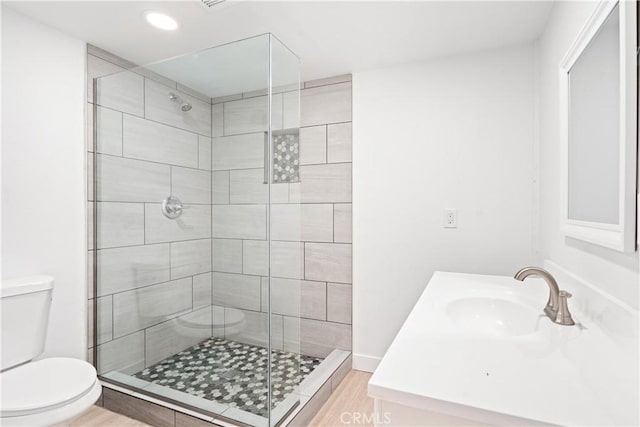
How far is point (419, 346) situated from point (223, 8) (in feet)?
5.82

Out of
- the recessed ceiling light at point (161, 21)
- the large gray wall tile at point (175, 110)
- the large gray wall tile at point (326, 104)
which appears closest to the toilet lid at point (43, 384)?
the large gray wall tile at point (175, 110)

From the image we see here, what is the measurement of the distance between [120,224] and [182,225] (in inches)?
19.5

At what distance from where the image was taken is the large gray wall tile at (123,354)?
6.73ft

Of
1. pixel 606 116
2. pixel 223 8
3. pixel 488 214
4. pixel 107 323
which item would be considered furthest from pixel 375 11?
pixel 107 323

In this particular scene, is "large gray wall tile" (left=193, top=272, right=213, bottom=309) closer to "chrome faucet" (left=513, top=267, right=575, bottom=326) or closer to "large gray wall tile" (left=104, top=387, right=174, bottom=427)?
"large gray wall tile" (left=104, top=387, right=174, bottom=427)

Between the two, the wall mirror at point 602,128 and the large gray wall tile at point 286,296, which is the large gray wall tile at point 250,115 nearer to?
the large gray wall tile at point 286,296

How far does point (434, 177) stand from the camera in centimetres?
238

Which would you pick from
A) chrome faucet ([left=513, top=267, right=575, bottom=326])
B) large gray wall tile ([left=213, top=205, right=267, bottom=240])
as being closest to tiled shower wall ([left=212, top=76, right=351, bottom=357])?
large gray wall tile ([left=213, top=205, right=267, bottom=240])

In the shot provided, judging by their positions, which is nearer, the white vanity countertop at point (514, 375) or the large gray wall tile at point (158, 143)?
the white vanity countertop at point (514, 375)

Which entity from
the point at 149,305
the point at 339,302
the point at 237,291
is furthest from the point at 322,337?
the point at 149,305

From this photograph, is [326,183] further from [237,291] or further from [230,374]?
[230,374]

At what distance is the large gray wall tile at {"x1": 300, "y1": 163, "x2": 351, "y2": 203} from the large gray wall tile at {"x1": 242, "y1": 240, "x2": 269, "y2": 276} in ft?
3.45

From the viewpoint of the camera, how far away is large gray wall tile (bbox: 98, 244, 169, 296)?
201cm

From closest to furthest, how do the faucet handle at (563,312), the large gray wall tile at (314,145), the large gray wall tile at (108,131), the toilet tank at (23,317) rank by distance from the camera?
the faucet handle at (563,312), the toilet tank at (23,317), the large gray wall tile at (108,131), the large gray wall tile at (314,145)
